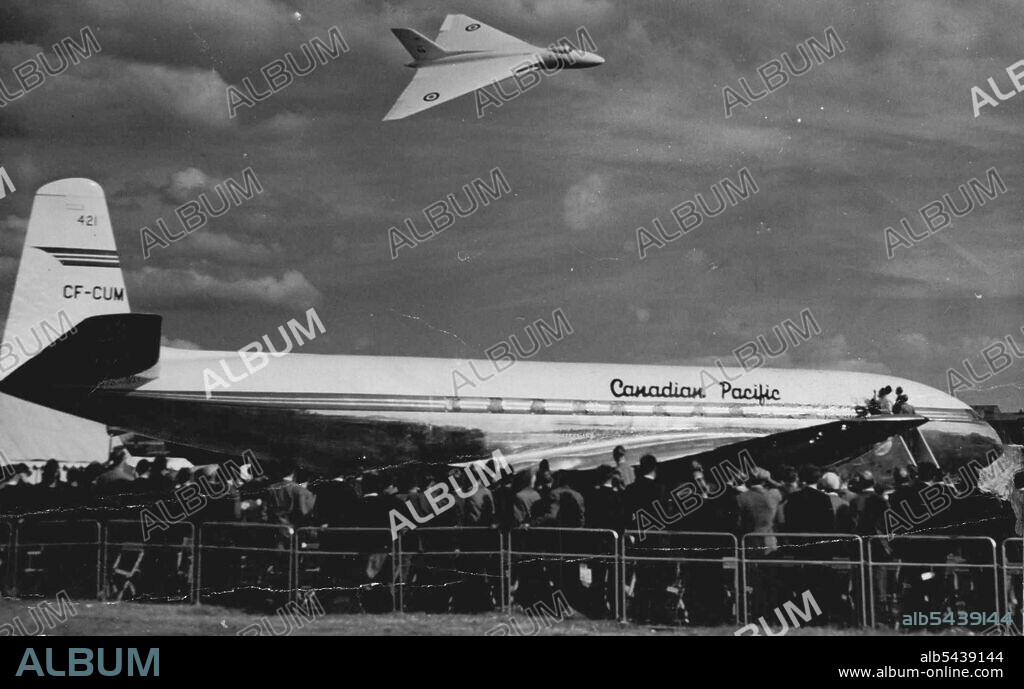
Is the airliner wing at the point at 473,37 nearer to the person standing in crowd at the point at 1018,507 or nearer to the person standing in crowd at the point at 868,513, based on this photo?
the person standing in crowd at the point at 868,513

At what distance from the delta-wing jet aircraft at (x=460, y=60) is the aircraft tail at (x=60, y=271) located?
5116mm

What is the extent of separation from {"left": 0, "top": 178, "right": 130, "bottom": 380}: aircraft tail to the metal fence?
5109mm

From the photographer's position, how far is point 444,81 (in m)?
15.3

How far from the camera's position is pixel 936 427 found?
23250 mm

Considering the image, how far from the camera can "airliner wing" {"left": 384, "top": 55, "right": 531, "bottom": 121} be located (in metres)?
15.1

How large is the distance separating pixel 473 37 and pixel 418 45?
1005 millimetres

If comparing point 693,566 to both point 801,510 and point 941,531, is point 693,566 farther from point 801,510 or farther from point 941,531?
point 941,531

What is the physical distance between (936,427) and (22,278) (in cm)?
1897

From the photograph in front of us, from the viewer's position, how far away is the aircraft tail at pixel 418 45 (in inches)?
596

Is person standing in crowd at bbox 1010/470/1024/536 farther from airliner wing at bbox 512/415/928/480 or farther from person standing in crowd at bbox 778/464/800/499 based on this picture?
airliner wing at bbox 512/415/928/480

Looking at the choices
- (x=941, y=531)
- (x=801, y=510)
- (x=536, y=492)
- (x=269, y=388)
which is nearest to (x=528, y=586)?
(x=536, y=492)

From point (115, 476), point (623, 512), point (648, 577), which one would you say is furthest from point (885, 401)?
point (115, 476)

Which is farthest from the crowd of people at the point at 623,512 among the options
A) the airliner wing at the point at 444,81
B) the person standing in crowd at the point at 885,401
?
the person standing in crowd at the point at 885,401

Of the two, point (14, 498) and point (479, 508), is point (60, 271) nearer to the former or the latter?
point (14, 498)
